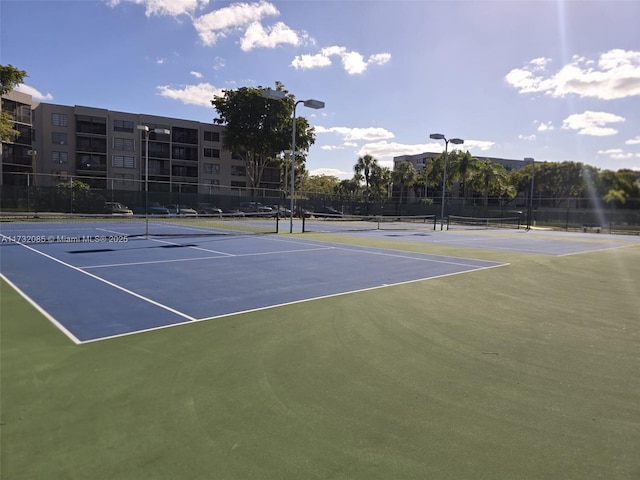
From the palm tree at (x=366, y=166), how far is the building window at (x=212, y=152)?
1193 inches

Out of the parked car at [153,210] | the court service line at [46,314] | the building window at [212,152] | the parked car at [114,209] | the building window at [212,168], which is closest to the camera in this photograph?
the court service line at [46,314]

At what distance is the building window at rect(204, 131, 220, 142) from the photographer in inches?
2749

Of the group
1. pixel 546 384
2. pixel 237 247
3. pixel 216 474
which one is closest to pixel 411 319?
pixel 546 384

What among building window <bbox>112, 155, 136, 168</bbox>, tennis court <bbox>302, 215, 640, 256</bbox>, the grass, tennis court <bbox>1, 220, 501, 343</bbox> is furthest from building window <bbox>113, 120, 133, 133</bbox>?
the grass

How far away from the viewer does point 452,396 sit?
4117 mm

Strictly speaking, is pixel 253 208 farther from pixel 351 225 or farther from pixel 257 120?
pixel 257 120

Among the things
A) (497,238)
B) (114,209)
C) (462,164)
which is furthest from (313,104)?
(462,164)

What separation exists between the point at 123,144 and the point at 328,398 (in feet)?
224

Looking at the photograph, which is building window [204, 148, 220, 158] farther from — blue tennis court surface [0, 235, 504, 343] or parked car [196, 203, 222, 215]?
blue tennis court surface [0, 235, 504, 343]

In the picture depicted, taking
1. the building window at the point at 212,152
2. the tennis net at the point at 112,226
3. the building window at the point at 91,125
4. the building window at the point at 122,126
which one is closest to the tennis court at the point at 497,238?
the tennis net at the point at 112,226

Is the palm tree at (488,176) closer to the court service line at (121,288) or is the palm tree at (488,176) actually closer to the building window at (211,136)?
the building window at (211,136)

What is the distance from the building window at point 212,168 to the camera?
70250 millimetres

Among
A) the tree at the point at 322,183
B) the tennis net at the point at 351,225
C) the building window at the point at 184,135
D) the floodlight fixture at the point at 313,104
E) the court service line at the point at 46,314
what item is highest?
the building window at the point at 184,135

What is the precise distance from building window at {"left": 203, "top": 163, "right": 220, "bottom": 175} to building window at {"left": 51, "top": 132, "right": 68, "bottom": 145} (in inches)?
786
